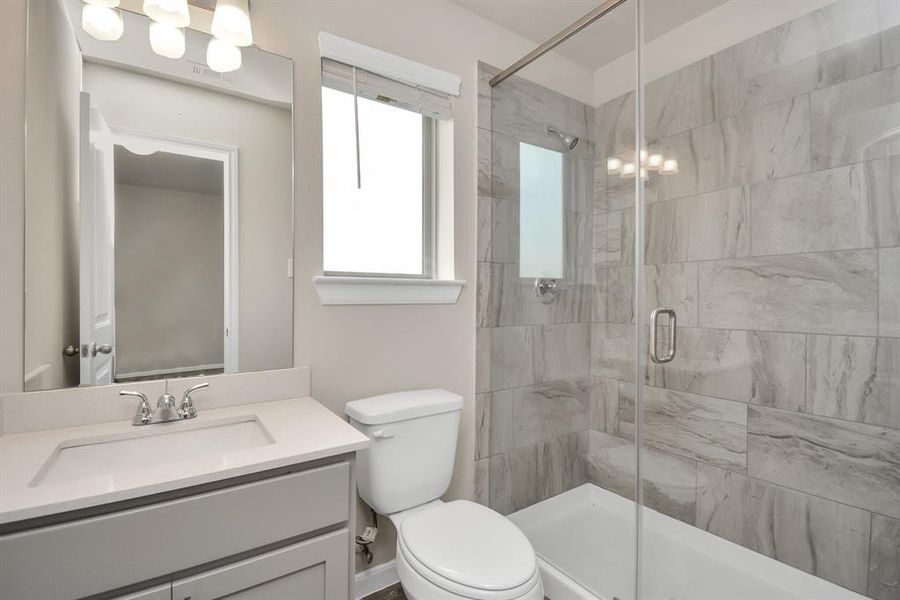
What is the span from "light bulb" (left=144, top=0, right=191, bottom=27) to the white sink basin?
120cm

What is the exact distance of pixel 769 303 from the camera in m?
1.71

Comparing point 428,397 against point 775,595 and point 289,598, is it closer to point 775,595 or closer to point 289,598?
point 289,598

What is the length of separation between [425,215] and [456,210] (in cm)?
15

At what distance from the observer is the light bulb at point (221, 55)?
1350 mm

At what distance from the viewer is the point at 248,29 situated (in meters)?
1.34

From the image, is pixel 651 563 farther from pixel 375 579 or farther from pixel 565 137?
pixel 565 137

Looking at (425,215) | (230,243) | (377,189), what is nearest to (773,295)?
(425,215)

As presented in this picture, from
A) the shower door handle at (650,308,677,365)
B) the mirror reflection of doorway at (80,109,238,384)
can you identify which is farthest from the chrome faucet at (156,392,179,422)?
the shower door handle at (650,308,677,365)

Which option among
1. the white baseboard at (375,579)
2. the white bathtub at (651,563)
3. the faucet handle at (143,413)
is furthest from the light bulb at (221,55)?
the white bathtub at (651,563)

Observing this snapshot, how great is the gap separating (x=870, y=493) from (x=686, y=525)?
675 millimetres

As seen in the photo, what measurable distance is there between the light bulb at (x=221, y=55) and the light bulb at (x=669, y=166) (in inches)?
Result: 70.3

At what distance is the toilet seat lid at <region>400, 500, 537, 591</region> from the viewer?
1.09 metres

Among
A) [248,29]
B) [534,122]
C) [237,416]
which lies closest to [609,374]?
[534,122]

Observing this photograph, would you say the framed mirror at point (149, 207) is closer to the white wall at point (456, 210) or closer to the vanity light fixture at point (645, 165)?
the white wall at point (456, 210)
